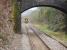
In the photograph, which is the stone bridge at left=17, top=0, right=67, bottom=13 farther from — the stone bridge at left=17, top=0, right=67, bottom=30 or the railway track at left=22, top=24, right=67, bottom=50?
the railway track at left=22, top=24, right=67, bottom=50

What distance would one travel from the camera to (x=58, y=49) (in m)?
14.9

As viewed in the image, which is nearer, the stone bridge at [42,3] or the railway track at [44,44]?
the railway track at [44,44]

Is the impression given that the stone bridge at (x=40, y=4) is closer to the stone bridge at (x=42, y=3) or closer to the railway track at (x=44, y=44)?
the stone bridge at (x=42, y=3)

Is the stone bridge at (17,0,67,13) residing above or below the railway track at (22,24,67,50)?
above

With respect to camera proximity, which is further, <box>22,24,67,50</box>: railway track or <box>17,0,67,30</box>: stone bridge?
<box>17,0,67,30</box>: stone bridge

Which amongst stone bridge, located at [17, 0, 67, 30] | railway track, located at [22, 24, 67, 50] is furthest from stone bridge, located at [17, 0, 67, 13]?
railway track, located at [22, 24, 67, 50]

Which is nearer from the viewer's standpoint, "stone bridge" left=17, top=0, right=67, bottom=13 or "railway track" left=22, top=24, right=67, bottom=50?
"railway track" left=22, top=24, right=67, bottom=50

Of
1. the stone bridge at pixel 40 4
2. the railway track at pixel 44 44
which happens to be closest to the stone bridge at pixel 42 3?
the stone bridge at pixel 40 4

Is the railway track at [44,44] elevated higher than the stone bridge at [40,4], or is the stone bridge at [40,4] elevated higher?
the stone bridge at [40,4]

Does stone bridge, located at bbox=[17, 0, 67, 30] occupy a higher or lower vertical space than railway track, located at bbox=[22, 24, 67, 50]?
higher

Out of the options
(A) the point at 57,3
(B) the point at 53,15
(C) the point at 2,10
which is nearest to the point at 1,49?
(C) the point at 2,10

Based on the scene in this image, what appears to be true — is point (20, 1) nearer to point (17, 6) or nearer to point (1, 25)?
point (17, 6)

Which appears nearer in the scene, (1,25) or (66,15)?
(1,25)

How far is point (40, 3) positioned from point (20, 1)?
1.93 metres
